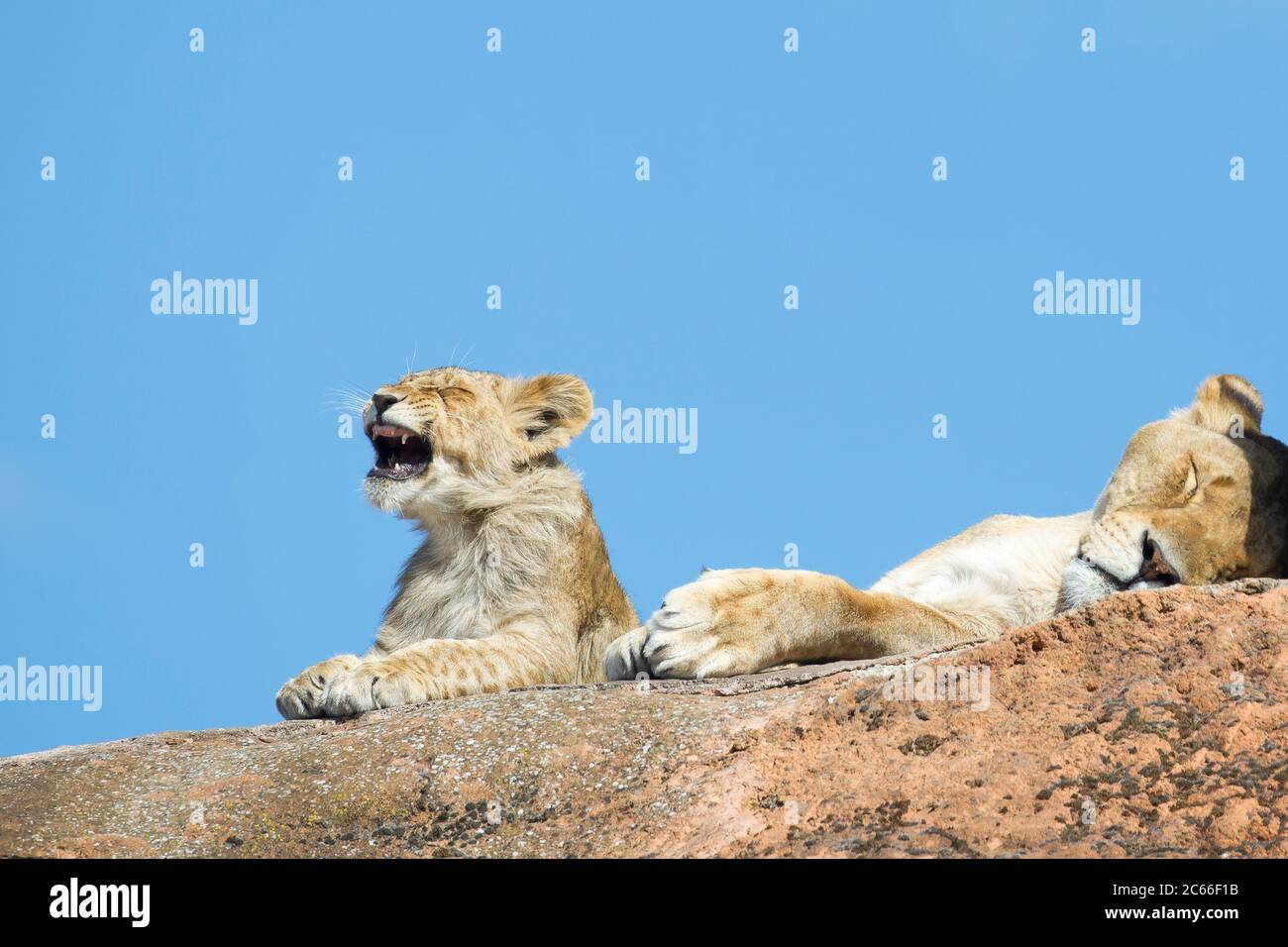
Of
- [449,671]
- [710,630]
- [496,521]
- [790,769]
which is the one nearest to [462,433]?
[496,521]

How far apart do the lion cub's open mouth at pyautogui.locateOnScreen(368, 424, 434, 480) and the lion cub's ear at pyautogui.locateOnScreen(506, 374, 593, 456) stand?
1.76 feet

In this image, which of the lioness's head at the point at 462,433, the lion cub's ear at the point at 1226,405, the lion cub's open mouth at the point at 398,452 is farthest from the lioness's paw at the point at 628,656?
the lion cub's ear at the point at 1226,405

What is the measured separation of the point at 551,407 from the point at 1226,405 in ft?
11.5

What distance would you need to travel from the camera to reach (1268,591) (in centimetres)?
635

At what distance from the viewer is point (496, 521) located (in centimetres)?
866

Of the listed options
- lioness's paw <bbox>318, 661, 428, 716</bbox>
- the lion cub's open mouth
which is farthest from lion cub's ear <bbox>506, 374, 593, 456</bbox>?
lioness's paw <bbox>318, 661, 428, 716</bbox>

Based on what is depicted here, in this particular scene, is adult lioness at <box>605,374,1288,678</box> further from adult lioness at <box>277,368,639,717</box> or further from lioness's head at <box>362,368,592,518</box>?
lioness's head at <box>362,368,592,518</box>

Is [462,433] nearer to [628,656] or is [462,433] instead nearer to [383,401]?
[383,401]

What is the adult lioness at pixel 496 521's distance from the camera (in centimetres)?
848

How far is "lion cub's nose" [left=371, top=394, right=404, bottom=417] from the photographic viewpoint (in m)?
8.69

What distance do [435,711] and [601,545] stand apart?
2334 millimetres
